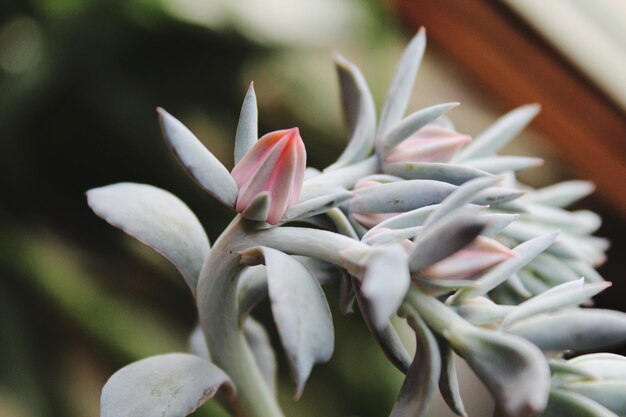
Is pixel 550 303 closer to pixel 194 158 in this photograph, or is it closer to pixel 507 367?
pixel 507 367

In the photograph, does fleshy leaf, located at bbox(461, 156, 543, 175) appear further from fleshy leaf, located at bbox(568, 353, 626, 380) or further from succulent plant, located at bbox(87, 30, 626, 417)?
fleshy leaf, located at bbox(568, 353, 626, 380)

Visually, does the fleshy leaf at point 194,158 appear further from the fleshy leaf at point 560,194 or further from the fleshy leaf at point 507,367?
the fleshy leaf at point 560,194

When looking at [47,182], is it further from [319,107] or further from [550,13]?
[550,13]

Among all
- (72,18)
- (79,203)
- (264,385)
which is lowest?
(79,203)

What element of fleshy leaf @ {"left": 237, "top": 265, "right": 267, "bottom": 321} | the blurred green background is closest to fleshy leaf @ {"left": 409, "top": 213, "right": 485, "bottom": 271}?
fleshy leaf @ {"left": 237, "top": 265, "right": 267, "bottom": 321}

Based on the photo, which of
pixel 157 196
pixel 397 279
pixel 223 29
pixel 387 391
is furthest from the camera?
pixel 223 29

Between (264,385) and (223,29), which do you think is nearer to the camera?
(264,385)

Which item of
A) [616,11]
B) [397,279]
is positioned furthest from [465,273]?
[616,11]

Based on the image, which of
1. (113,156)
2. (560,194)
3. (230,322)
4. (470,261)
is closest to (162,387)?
(230,322)
